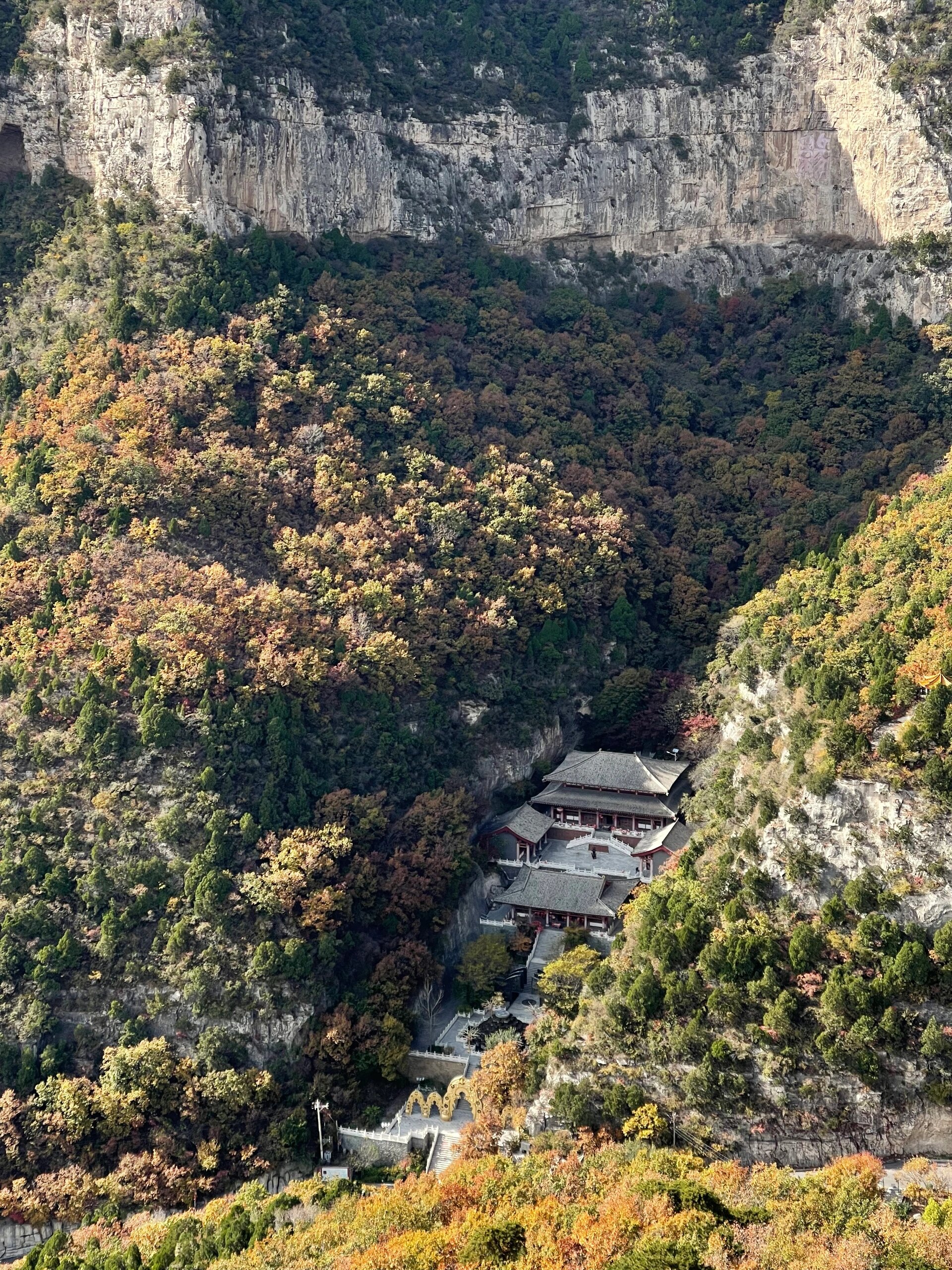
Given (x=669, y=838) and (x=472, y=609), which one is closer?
(x=669, y=838)

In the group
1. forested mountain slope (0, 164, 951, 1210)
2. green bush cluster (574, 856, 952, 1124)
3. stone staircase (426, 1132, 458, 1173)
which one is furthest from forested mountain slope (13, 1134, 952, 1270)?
forested mountain slope (0, 164, 951, 1210)

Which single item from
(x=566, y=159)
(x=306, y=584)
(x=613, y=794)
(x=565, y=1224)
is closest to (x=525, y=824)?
(x=613, y=794)

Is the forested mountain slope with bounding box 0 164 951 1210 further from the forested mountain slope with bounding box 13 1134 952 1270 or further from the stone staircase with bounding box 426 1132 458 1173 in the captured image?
the forested mountain slope with bounding box 13 1134 952 1270

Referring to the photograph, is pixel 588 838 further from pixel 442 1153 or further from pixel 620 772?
pixel 442 1153

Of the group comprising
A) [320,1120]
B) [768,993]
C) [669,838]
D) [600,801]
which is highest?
[600,801]

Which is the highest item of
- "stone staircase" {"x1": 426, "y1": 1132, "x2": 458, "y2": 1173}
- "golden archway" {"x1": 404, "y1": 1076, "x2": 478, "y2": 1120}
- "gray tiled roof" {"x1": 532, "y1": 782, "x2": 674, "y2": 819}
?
"gray tiled roof" {"x1": 532, "y1": 782, "x2": 674, "y2": 819}

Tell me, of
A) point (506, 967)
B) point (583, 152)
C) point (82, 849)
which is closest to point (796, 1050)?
point (506, 967)

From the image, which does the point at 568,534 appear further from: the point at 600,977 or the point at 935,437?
the point at 600,977
